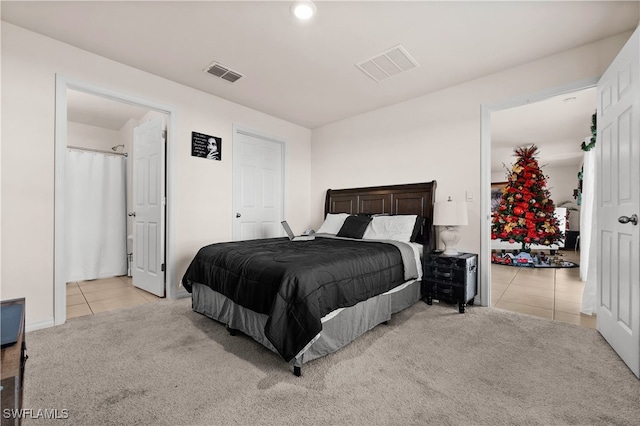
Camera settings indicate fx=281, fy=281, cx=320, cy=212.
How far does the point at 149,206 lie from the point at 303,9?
301 centimetres

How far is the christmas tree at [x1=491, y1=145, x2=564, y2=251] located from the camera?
5.24 metres

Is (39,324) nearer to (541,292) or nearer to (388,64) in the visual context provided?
(388,64)

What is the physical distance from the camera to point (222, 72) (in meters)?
3.25

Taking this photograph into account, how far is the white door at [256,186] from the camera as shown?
426 centimetres

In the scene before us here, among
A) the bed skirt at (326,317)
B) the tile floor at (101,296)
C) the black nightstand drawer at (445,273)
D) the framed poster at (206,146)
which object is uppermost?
the framed poster at (206,146)

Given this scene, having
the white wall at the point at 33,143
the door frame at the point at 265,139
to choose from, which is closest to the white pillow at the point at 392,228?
the door frame at the point at 265,139

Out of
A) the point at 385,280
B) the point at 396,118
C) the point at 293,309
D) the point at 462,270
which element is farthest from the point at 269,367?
the point at 396,118

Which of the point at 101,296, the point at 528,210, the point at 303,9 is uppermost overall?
the point at 303,9

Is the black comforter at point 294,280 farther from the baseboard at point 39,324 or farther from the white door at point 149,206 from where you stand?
the baseboard at point 39,324

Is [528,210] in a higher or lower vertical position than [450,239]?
higher

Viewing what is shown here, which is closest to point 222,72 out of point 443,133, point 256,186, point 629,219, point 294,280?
point 256,186

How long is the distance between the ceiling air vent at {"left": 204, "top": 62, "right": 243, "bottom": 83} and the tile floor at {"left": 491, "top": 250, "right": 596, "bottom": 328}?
4.05 m

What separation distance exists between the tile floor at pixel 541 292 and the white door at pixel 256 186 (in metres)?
3.40

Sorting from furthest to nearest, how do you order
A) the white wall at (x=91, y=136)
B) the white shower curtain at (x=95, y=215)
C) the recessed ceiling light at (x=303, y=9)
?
1. the white wall at (x=91, y=136)
2. the white shower curtain at (x=95, y=215)
3. the recessed ceiling light at (x=303, y=9)
